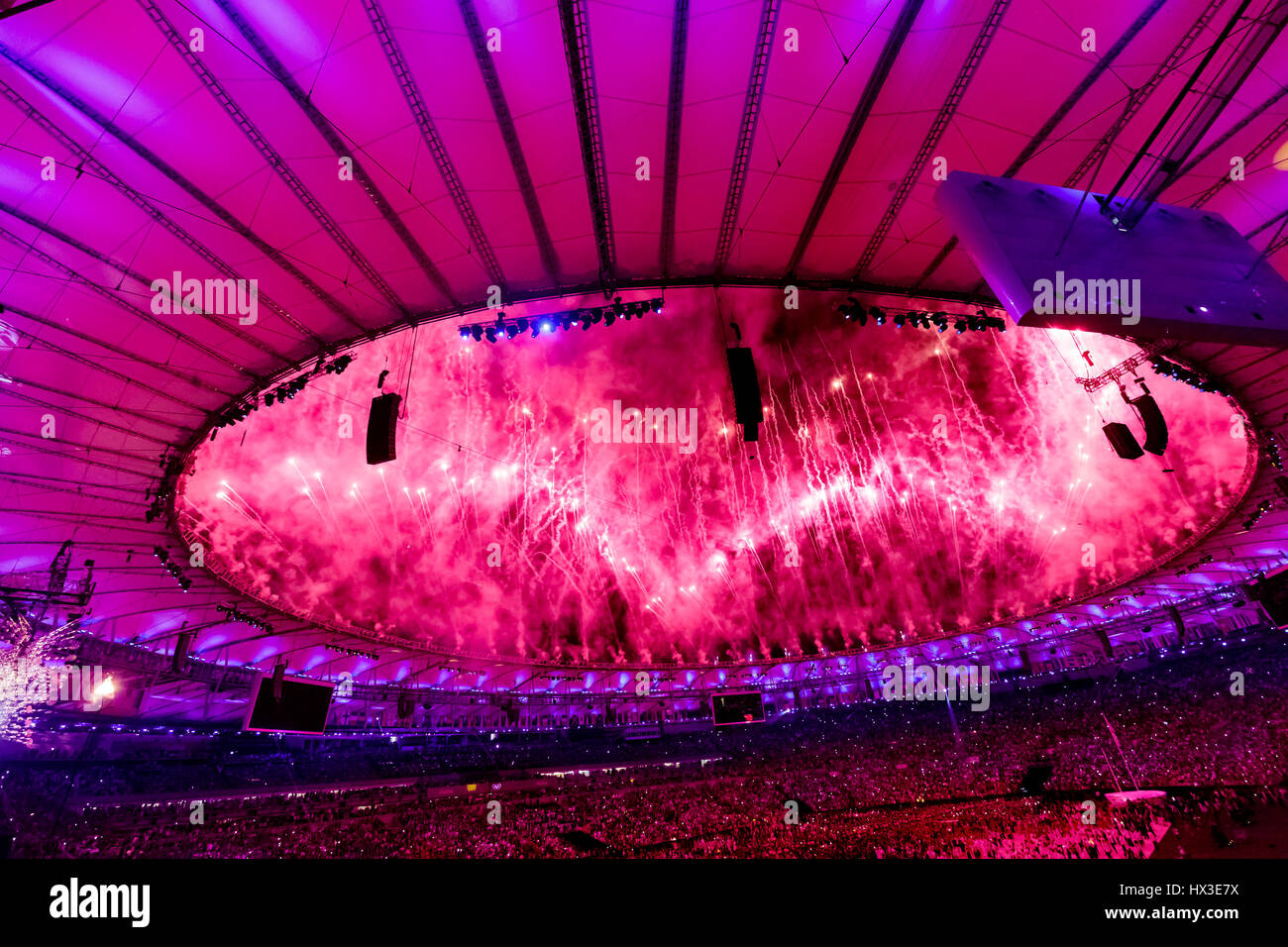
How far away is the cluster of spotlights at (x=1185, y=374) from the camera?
11867 mm

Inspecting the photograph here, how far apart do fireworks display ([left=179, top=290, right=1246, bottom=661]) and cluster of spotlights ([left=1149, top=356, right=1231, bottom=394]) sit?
1001 millimetres

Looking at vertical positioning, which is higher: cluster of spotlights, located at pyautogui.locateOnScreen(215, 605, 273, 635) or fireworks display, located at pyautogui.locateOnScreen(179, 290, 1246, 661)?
fireworks display, located at pyautogui.locateOnScreen(179, 290, 1246, 661)

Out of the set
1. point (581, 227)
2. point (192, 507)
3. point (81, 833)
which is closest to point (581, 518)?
point (192, 507)

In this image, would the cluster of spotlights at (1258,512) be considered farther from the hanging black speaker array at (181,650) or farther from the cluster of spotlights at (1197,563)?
the hanging black speaker array at (181,650)

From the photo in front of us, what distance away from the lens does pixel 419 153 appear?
815 centimetres

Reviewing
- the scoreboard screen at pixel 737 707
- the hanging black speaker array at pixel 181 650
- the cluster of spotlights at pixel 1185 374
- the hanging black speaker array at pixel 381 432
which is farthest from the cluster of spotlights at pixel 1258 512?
the hanging black speaker array at pixel 181 650

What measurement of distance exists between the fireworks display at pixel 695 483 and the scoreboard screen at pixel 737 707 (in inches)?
194

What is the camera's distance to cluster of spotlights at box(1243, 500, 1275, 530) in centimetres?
1617

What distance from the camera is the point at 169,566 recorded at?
15.5 m

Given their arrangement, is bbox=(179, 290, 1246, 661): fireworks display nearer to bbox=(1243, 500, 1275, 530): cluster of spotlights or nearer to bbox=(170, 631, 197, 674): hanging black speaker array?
bbox=(1243, 500, 1275, 530): cluster of spotlights

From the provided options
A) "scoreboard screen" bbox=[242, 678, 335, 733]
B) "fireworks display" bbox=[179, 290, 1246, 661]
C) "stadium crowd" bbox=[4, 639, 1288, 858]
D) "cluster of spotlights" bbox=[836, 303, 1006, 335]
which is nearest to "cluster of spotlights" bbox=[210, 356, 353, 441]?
"fireworks display" bbox=[179, 290, 1246, 661]

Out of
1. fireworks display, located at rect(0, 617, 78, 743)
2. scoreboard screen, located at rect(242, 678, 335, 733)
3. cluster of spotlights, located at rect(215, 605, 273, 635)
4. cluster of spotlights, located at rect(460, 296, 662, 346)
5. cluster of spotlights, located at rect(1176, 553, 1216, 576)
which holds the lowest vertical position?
scoreboard screen, located at rect(242, 678, 335, 733)
